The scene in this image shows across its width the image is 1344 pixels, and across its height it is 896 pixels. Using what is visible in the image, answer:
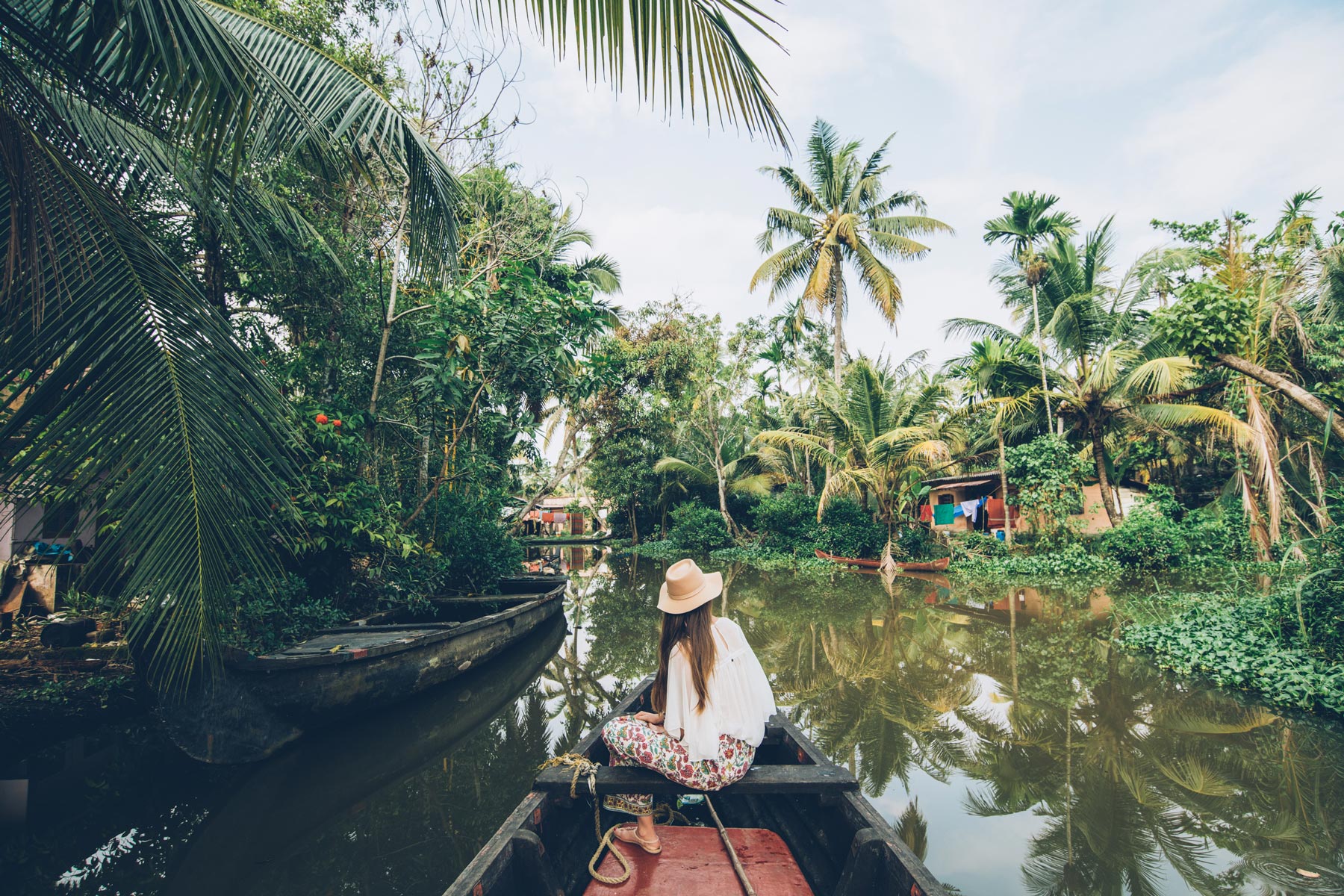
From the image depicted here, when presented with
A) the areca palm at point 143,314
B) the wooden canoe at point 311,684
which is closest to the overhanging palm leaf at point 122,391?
the areca palm at point 143,314

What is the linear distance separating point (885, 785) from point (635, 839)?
7.35ft

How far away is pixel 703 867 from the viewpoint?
2.48 m

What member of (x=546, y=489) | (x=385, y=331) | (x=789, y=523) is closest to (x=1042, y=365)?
(x=789, y=523)

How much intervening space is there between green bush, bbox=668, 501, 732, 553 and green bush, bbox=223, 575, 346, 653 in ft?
50.7

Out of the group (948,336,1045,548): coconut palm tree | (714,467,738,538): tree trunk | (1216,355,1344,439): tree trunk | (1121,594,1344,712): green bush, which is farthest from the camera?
(714,467,738,538): tree trunk

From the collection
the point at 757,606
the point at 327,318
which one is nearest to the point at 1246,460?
the point at 757,606

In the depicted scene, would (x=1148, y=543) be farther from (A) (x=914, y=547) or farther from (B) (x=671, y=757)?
(B) (x=671, y=757)

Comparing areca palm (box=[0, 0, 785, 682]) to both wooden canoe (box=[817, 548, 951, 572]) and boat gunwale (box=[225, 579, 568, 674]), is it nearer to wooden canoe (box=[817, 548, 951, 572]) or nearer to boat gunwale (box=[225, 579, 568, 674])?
boat gunwale (box=[225, 579, 568, 674])

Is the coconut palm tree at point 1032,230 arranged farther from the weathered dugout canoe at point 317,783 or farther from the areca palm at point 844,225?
the weathered dugout canoe at point 317,783

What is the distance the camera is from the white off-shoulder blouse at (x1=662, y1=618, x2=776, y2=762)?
Answer: 257cm

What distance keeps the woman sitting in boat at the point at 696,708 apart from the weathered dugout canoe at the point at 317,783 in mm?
2126

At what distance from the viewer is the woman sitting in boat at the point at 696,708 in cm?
258

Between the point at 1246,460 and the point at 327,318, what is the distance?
16.7 meters

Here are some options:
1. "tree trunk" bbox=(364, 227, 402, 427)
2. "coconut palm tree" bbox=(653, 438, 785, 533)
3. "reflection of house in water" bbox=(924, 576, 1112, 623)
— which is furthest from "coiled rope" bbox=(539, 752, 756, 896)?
"coconut palm tree" bbox=(653, 438, 785, 533)
